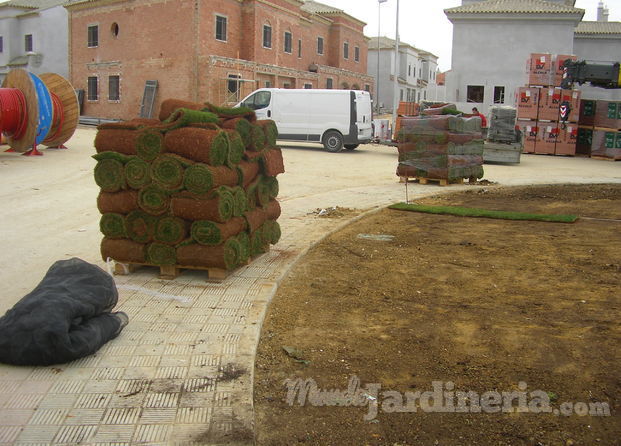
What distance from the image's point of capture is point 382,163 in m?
20.8

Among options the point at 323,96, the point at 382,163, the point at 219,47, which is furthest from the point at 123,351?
the point at 219,47

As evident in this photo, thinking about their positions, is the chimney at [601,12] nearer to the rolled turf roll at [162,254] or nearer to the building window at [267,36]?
the building window at [267,36]

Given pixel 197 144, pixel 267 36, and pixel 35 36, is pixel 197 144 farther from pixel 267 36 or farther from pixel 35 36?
pixel 35 36

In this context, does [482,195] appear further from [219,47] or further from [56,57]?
[56,57]

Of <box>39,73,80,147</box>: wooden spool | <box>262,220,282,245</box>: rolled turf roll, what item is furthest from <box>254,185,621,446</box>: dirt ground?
<box>39,73,80,147</box>: wooden spool

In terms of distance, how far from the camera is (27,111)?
17.5 metres

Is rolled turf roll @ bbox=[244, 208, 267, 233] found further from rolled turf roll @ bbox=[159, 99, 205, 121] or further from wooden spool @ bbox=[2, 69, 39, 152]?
wooden spool @ bbox=[2, 69, 39, 152]

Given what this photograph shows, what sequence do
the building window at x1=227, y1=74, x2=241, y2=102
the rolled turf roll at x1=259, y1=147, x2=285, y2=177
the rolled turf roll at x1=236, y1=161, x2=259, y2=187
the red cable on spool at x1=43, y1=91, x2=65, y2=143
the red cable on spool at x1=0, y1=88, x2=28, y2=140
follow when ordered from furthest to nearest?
the building window at x1=227, y1=74, x2=241, y2=102 < the red cable on spool at x1=43, y1=91, x2=65, y2=143 < the red cable on spool at x1=0, y1=88, x2=28, y2=140 < the rolled turf roll at x1=259, y1=147, x2=285, y2=177 < the rolled turf roll at x1=236, y1=161, x2=259, y2=187

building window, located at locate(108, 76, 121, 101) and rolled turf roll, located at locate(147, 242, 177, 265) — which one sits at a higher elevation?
building window, located at locate(108, 76, 121, 101)

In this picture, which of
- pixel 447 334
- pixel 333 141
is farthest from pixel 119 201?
pixel 333 141

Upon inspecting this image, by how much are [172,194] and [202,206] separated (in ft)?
1.12

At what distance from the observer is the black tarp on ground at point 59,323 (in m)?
4.07

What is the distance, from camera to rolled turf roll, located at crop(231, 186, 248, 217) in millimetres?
6254

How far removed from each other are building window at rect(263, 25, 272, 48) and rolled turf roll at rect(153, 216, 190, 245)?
114 feet
